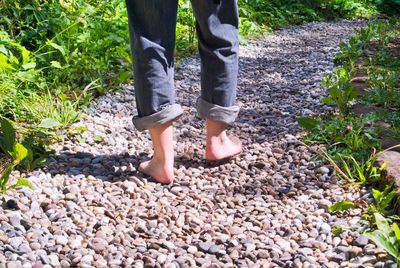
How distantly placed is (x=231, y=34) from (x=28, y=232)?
98cm

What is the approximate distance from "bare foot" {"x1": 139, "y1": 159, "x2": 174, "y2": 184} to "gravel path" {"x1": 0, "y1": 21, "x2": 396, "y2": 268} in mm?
27

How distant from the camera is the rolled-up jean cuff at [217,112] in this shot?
6.96 ft

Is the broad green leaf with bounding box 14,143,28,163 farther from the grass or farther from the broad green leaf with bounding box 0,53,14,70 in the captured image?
the grass

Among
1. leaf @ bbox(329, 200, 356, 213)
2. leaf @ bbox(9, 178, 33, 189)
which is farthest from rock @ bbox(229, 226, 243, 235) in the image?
leaf @ bbox(9, 178, 33, 189)

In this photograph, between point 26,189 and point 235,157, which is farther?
point 235,157

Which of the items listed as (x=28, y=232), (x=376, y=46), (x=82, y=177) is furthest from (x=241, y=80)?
(x=28, y=232)

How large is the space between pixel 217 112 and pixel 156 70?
0.30 m

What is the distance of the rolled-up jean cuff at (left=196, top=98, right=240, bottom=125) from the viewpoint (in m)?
2.12

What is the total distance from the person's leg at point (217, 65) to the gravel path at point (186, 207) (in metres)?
0.16

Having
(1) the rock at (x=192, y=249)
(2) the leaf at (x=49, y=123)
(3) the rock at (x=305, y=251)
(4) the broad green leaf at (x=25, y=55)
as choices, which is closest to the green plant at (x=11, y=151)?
(2) the leaf at (x=49, y=123)

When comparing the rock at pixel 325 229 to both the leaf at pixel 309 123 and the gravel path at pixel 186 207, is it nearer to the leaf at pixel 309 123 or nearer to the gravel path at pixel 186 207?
the gravel path at pixel 186 207

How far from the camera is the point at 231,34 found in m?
2.06

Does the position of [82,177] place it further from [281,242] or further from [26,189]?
[281,242]

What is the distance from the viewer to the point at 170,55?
2004mm
